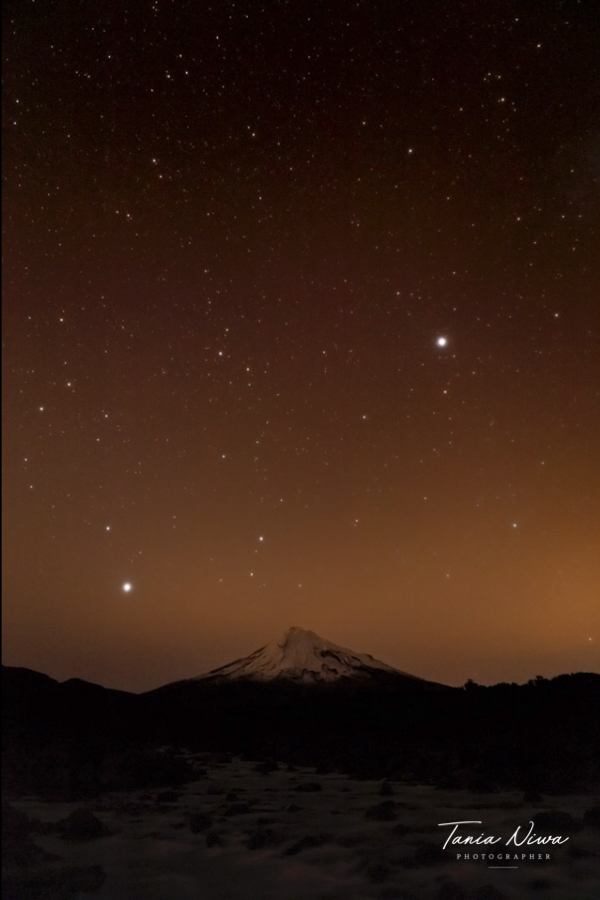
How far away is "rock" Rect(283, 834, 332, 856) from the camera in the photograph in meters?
2.11

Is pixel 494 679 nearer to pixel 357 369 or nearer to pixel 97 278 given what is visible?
pixel 357 369

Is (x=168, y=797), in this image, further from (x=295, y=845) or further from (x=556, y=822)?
(x=556, y=822)

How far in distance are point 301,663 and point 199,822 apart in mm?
676

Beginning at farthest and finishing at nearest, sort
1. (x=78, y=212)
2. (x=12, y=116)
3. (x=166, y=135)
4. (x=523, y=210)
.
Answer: (x=523, y=210), (x=166, y=135), (x=78, y=212), (x=12, y=116)

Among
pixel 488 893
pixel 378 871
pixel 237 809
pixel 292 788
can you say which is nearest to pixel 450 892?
pixel 488 893

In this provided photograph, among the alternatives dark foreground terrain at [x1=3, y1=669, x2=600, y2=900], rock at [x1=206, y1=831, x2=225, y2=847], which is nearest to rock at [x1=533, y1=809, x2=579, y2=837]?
dark foreground terrain at [x1=3, y1=669, x2=600, y2=900]

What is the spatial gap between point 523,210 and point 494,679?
1881 millimetres

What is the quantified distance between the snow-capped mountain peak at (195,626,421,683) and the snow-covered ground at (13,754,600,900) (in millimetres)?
369

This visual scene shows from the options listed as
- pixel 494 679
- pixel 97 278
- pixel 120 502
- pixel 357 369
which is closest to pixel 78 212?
pixel 97 278

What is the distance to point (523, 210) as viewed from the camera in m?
2.82

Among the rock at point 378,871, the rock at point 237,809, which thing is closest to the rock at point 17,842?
the rock at point 237,809

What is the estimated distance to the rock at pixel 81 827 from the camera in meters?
1.98

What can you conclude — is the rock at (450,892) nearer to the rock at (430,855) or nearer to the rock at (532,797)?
the rock at (430,855)

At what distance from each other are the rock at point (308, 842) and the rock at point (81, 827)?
0.54 m
